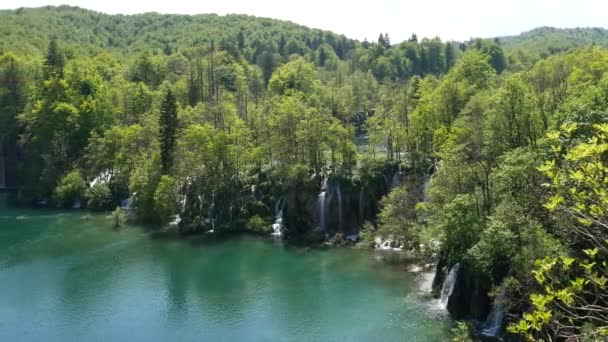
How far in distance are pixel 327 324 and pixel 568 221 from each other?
33598 mm

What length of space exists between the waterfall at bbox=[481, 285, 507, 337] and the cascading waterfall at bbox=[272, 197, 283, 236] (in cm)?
3068

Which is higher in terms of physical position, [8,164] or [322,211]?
[8,164]

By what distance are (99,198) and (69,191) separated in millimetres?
5424

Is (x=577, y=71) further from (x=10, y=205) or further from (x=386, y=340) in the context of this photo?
(x=10, y=205)

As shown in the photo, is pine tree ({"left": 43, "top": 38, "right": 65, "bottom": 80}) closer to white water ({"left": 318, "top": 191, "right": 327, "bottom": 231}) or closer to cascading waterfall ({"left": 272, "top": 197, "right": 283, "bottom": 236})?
cascading waterfall ({"left": 272, "top": 197, "right": 283, "bottom": 236})

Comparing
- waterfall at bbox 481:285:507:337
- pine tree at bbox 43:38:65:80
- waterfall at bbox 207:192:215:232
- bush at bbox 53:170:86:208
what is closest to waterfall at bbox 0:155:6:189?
pine tree at bbox 43:38:65:80

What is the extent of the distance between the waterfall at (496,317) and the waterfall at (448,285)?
4.04 metres

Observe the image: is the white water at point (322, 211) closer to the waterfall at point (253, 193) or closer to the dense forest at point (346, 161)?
the dense forest at point (346, 161)

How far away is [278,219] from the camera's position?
68250mm

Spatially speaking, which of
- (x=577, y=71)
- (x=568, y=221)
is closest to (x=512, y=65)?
(x=577, y=71)

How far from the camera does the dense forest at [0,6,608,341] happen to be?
38188 mm

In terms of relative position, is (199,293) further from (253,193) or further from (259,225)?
(253,193)

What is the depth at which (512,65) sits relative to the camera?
7121 inches

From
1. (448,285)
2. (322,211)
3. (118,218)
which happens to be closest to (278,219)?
(322,211)
